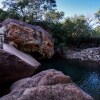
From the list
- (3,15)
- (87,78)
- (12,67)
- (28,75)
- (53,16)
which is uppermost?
(53,16)

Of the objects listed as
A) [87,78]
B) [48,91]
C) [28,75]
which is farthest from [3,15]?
[48,91]

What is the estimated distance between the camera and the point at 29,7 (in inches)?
1772

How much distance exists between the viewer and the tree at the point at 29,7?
145 feet

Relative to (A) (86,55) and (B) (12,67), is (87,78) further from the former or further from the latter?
(A) (86,55)

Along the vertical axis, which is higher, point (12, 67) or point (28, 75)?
point (12, 67)

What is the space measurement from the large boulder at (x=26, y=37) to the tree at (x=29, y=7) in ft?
42.8

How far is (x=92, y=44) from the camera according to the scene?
44969 millimetres

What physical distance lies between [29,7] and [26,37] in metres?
16.2

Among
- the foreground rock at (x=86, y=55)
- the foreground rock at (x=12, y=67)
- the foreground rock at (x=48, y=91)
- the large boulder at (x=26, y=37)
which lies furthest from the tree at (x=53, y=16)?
the foreground rock at (x=48, y=91)

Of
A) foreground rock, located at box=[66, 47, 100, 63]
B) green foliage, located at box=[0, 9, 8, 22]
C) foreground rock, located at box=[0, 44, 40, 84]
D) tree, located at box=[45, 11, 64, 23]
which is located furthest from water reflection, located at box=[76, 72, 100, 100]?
tree, located at box=[45, 11, 64, 23]

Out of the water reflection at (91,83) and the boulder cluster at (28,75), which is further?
the water reflection at (91,83)

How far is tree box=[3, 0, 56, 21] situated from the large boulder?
13.0 metres

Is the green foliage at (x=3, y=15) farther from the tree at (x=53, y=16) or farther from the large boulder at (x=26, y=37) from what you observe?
the large boulder at (x=26, y=37)

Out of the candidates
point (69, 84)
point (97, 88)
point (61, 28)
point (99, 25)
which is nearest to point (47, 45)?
point (61, 28)
